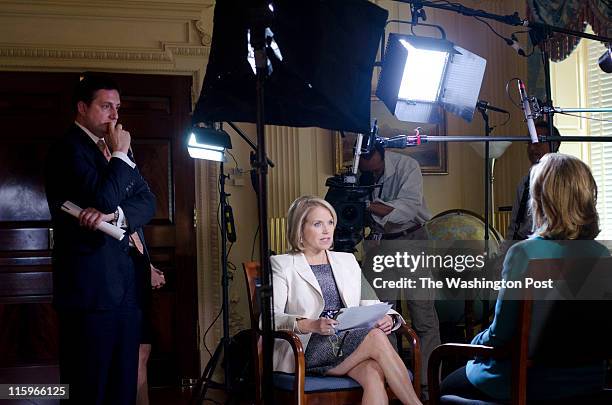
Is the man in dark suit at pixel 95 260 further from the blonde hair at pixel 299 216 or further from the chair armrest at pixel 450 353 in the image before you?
the chair armrest at pixel 450 353

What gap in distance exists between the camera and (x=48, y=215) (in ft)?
17.3

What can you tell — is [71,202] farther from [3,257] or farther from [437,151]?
[437,151]

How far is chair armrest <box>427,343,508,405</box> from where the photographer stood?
246 cm

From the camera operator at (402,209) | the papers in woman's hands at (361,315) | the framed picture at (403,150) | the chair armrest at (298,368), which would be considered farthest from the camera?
the framed picture at (403,150)

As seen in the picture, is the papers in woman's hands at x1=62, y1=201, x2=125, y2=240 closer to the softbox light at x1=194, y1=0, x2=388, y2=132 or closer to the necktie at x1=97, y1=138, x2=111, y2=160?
the necktie at x1=97, y1=138, x2=111, y2=160

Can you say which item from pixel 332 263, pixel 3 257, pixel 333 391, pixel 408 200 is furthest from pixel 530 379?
pixel 3 257

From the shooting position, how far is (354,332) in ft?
10.8

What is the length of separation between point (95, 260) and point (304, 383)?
883 millimetres

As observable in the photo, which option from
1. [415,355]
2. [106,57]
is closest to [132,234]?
[415,355]

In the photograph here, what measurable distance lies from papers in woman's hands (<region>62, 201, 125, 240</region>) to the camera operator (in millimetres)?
1951

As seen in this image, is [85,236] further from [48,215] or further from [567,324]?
[48,215]

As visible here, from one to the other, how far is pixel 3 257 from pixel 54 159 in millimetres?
2552

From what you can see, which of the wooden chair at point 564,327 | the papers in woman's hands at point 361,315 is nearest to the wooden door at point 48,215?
the papers in woman's hands at point 361,315

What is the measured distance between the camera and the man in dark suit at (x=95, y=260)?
2.84 metres
